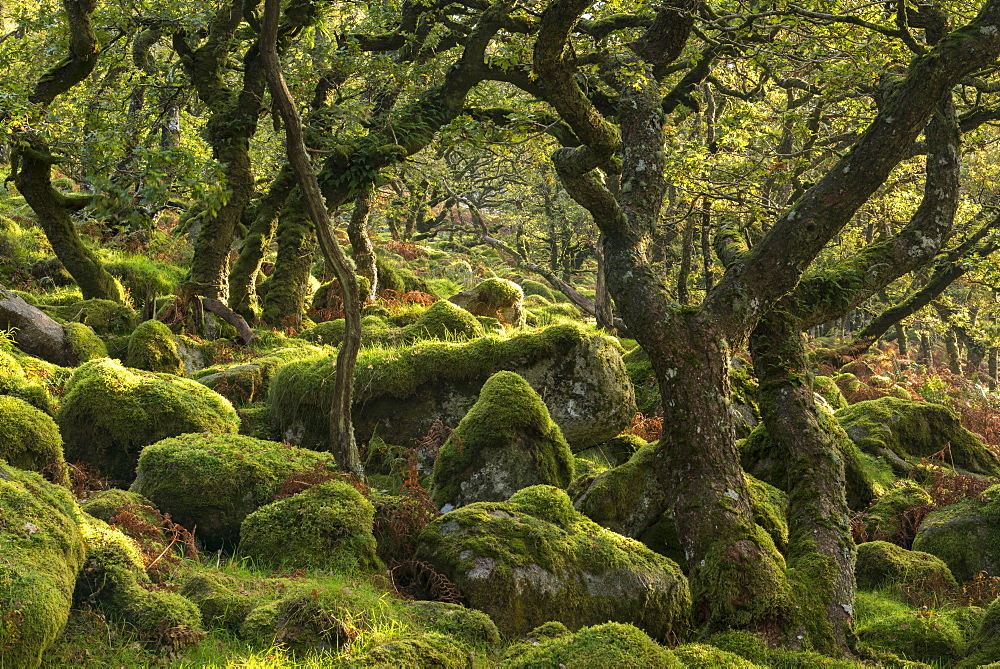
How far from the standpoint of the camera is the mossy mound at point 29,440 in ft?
22.1

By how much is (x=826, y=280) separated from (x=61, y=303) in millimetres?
13385

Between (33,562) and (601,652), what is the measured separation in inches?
130

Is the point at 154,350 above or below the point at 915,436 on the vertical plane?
below

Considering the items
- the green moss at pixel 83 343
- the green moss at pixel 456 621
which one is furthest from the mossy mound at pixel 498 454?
the green moss at pixel 83 343

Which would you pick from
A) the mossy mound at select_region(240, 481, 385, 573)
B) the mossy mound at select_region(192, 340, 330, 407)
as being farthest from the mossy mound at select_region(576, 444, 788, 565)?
the mossy mound at select_region(192, 340, 330, 407)

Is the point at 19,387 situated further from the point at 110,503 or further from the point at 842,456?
the point at 842,456

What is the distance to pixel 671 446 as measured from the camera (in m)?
7.80

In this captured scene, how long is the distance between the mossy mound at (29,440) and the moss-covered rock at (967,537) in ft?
35.8

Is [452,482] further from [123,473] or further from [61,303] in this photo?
[61,303]

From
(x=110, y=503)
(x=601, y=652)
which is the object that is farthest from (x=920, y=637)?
(x=110, y=503)

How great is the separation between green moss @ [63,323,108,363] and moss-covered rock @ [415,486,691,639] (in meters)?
7.28

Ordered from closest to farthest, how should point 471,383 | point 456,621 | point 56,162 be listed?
→ point 456,621 < point 56,162 < point 471,383

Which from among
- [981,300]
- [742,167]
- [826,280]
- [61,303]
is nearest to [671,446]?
[826,280]

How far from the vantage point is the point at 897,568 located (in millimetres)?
9539
